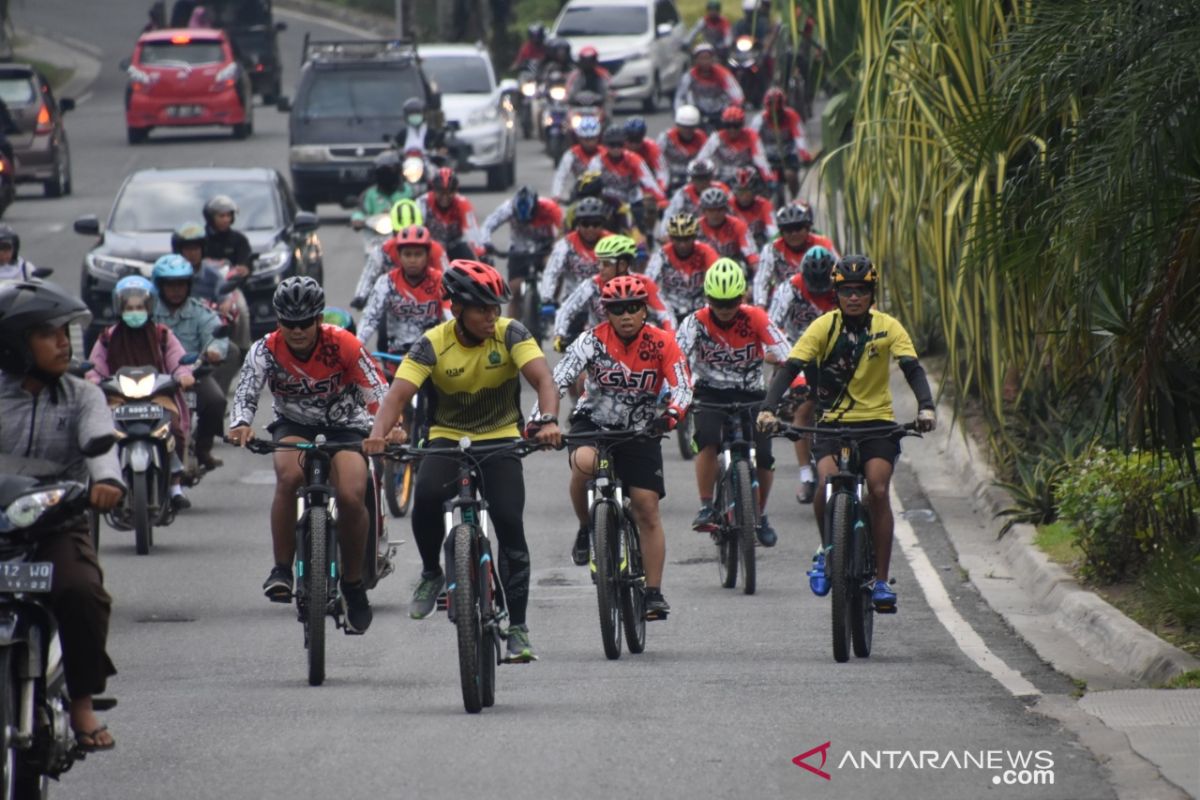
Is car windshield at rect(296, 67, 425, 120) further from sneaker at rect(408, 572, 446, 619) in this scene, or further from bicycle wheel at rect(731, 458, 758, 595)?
sneaker at rect(408, 572, 446, 619)

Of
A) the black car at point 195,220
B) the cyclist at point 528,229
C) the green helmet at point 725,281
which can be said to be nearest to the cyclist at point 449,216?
the cyclist at point 528,229

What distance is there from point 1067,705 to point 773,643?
7.19 ft

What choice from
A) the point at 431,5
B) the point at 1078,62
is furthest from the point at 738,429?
the point at 431,5

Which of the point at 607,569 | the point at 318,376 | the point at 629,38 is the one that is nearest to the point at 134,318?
the point at 318,376

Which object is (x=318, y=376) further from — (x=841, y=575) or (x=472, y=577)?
(x=841, y=575)

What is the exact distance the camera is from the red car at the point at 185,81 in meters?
40.0

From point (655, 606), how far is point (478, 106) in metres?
25.2

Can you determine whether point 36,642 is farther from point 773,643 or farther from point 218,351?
point 218,351

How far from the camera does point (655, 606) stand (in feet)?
35.4

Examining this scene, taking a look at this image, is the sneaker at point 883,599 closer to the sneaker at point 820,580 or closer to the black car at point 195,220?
the sneaker at point 820,580

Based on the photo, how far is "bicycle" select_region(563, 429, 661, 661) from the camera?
10.2 m

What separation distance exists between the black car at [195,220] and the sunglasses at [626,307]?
31.1 ft

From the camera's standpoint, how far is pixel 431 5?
2389 inches

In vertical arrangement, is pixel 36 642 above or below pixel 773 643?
above
